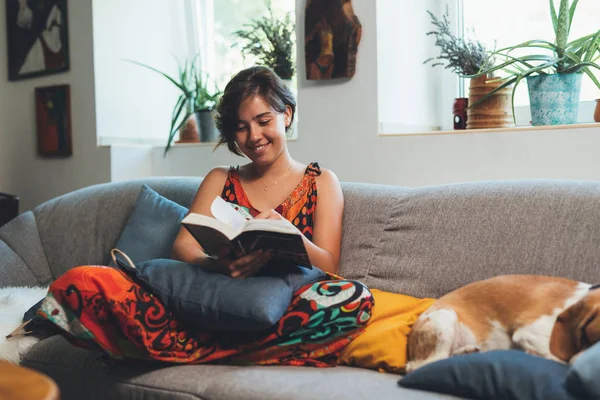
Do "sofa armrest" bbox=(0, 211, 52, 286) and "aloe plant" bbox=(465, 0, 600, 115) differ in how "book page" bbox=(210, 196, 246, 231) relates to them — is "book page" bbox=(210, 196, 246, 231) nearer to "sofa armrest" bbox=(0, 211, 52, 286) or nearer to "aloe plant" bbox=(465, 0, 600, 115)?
"aloe plant" bbox=(465, 0, 600, 115)

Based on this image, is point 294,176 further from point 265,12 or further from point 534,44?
point 265,12

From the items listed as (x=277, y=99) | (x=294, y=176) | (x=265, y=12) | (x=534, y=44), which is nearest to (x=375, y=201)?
(x=294, y=176)

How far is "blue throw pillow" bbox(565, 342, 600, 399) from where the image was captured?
1.21m

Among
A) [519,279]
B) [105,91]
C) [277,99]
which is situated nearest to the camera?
[519,279]

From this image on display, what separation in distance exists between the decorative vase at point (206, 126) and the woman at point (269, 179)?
111 cm

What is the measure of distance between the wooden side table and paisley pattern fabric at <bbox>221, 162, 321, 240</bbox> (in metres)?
0.96

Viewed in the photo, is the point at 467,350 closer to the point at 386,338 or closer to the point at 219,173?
the point at 386,338

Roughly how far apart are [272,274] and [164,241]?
33.5 inches

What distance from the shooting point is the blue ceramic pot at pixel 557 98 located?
229 centimetres

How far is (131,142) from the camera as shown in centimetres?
361

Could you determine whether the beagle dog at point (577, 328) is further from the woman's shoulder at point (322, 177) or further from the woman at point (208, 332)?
the woman's shoulder at point (322, 177)

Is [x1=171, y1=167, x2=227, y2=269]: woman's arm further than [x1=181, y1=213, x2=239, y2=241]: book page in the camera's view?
Yes

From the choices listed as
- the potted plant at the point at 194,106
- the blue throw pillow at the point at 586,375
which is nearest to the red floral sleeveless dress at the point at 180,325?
the blue throw pillow at the point at 586,375

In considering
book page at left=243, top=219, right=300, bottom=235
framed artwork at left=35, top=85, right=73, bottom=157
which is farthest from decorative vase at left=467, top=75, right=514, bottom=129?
framed artwork at left=35, top=85, right=73, bottom=157
